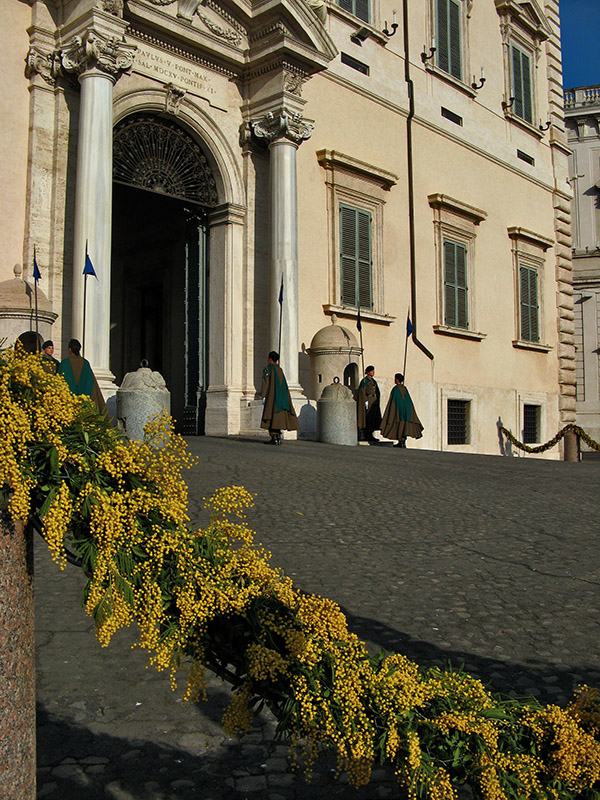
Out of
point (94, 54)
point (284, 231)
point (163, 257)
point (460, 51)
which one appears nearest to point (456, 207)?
point (460, 51)

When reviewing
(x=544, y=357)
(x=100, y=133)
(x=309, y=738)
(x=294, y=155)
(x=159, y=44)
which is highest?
(x=159, y=44)

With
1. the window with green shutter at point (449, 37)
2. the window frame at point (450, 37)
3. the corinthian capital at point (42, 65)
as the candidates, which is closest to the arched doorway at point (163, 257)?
the corinthian capital at point (42, 65)

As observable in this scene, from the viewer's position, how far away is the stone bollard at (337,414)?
1415 centimetres

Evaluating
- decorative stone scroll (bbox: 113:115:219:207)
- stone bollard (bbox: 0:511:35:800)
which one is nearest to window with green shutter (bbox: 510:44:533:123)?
decorative stone scroll (bbox: 113:115:219:207)

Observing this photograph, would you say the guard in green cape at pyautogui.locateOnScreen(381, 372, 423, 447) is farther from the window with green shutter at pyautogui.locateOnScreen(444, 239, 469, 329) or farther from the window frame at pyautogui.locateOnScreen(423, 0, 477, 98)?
the window frame at pyautogui.locateOnScreen(423, 0, 477, 98)

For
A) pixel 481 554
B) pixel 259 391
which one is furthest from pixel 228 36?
pixel 481 554

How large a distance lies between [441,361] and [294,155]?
6.86 metres

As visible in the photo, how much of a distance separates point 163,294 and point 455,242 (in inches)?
306

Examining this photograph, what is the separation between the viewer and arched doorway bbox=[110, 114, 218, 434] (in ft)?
47.9

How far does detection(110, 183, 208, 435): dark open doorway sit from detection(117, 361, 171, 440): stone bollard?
481 cm

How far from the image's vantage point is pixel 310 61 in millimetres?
15453

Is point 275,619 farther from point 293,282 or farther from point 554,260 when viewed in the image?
point 554,260

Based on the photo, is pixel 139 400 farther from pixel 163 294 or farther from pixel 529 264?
pixel 529 264

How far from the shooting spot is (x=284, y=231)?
15.3 meters
